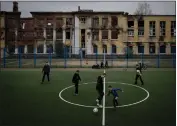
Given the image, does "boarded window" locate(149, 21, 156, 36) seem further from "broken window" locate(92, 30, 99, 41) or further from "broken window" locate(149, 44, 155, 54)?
"broken window" locate(92, 30, 99, 41)

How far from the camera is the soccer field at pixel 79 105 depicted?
10.6m

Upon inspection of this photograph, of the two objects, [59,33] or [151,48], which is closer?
[151,48]

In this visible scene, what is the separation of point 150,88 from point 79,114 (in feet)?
25.7

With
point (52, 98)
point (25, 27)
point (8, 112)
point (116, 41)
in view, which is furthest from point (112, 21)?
point (8, 112)

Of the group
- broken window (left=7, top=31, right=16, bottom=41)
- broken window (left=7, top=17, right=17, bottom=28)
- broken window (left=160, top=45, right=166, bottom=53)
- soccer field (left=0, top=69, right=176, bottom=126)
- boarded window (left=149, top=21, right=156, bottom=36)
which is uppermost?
broken window (left=7, top=17, right=17, bottom=28)

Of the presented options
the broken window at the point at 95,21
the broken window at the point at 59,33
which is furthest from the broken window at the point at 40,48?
the broken window at the point at 95,21

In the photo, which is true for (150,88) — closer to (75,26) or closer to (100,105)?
(100,105)

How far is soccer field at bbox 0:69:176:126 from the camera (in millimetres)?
10641

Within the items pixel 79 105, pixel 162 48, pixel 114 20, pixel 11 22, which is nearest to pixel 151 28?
pixel 162 48

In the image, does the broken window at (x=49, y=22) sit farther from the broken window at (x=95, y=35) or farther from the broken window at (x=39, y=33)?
the broken window at (x=95, y=35)

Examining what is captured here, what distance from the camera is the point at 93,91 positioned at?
16.4 meters

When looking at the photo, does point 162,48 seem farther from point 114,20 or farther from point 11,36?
point 11,36

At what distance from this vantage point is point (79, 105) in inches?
510

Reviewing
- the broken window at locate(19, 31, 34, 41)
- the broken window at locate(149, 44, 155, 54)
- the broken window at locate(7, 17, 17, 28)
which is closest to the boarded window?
the broken window at locate(149, 44, 155, 54)
